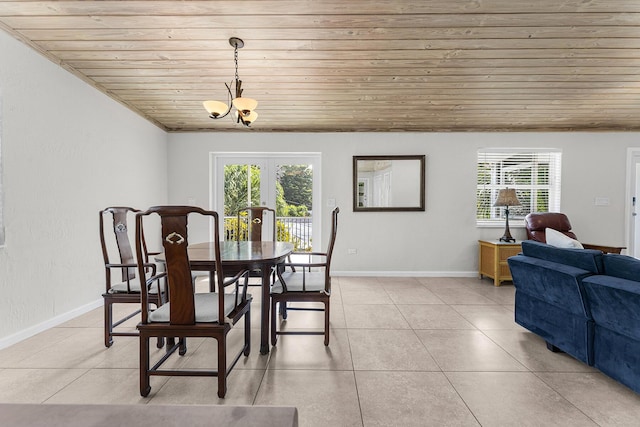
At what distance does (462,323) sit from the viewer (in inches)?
112

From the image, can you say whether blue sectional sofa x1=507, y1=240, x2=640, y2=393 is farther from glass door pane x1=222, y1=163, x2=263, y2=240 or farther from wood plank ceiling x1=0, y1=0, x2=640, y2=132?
glass door pane x1=222, y1=163, x2=263, y2=240

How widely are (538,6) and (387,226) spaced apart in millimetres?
3180

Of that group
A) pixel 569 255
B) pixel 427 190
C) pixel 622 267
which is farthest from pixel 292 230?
pixel 622 267

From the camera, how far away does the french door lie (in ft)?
16.0

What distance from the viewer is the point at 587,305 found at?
76.0 inches

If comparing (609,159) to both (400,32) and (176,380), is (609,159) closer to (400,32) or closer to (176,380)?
(400,32)

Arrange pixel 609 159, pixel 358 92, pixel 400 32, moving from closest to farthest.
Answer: pixel 400 32, pixel 358 92, pixel 609 159

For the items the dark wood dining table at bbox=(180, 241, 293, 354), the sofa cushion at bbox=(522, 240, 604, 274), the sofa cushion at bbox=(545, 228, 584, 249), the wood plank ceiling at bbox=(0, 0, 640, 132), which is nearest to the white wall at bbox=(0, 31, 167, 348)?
the wood plank ceiling at bbox=(0, 0, 640, 132)

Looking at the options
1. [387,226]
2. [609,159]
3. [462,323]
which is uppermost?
[609,159]

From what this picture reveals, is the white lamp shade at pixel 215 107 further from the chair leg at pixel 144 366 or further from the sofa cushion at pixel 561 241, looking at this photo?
the sofa cushion at pixel 561 241

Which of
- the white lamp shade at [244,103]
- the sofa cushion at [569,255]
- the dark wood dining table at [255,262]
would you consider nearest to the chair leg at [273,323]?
the dark wood dining table at [255,262]

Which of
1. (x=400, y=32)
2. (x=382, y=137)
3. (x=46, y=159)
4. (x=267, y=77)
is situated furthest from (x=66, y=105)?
(x=382, y=137)

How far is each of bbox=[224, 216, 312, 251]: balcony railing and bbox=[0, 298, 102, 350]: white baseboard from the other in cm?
202

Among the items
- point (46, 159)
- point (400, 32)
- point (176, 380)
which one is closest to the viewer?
point (176, 380)
